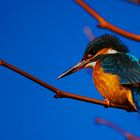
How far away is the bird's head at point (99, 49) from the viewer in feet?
9.57

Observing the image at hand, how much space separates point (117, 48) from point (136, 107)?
3.29 ft

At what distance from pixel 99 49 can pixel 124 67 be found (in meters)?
0.50

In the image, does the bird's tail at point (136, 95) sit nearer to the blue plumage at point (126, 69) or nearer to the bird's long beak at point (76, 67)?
the blue plumage at point (126, 69)

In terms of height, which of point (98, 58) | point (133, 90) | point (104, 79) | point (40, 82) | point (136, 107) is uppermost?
point (98, 58)

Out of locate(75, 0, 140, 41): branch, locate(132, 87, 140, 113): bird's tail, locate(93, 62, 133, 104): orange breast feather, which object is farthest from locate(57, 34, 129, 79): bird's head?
locate(75, 0, 140, 41): branch

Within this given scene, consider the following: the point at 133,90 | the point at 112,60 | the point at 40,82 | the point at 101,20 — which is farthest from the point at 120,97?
the point at 101,20

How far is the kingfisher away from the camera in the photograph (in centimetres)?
242

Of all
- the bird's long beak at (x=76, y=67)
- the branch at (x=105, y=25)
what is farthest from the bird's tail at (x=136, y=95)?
the branch at (x=105, y=25)

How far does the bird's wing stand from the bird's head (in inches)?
6.3

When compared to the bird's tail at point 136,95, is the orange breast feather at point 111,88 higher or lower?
higher

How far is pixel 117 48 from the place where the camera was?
10.2 feet

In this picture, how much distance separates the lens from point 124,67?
2.60 m

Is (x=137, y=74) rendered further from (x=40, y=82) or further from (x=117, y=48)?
(x=40, y=82)

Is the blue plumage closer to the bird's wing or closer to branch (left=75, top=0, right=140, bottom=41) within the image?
the bird's wing
